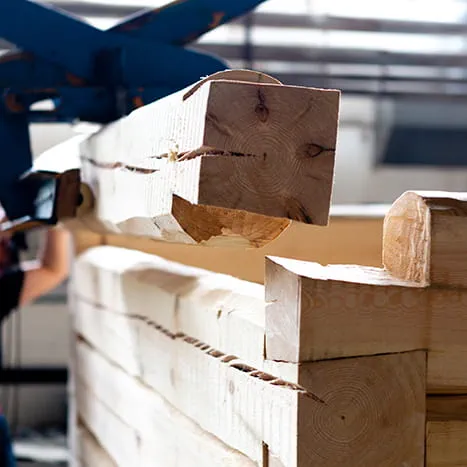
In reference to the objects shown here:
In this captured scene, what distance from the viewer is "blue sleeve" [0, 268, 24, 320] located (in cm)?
389

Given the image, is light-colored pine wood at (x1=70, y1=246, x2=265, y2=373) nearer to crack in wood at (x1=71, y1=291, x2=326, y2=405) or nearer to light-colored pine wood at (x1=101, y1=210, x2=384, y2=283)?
crack in wood at (x1=71, y1=291, x2=326, y2=405)

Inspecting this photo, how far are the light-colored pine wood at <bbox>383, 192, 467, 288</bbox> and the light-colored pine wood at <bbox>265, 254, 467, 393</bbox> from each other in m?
0.02

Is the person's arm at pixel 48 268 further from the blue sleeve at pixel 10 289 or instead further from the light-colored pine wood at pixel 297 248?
the light-colored pine wood at pixel 297 248

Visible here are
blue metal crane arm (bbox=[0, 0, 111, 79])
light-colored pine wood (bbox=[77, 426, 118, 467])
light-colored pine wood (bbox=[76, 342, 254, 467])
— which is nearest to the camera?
light-colored pine wood (bbox=[76, 342, 254, 467])

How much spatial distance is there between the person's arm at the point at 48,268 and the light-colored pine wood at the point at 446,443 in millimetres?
3042

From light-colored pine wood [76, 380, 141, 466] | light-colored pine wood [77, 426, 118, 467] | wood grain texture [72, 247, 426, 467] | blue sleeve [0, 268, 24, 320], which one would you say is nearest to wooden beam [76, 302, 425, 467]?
wood grain texture [72, 247, 426, 467]

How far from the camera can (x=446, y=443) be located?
1.08 metres

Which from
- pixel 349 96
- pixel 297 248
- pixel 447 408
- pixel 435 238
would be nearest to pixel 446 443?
pixel 447 408

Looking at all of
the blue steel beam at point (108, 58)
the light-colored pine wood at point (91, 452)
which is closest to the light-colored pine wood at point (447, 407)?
the blue steel beam at point (108, 58)

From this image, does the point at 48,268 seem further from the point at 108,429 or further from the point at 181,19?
the point at 181,19

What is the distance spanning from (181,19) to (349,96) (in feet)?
12.0

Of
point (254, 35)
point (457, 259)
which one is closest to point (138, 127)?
point (457, 259)

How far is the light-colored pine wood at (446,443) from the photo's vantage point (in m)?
1.08

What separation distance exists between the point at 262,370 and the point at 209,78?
1.36ft
